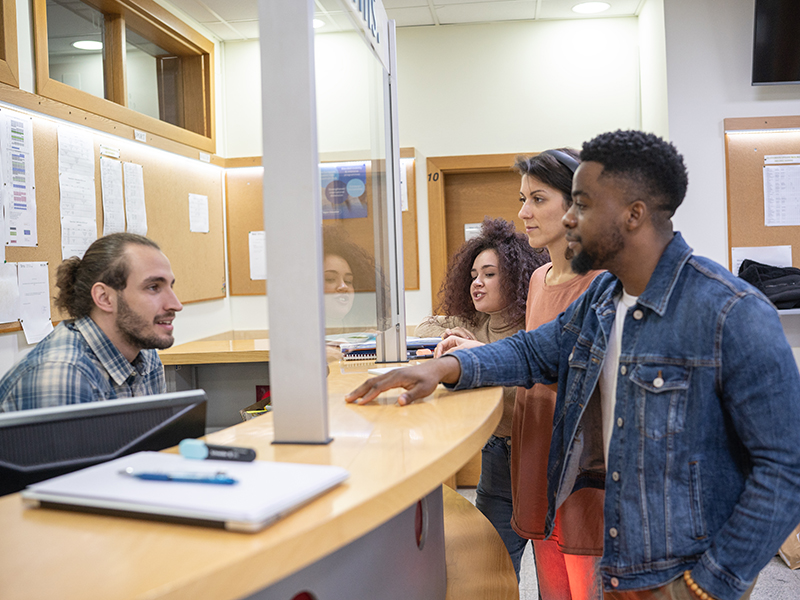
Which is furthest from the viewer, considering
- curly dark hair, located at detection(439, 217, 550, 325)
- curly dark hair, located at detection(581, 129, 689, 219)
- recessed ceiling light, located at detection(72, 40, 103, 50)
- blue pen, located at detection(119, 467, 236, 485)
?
recessed ceiling light, located at detection(72, 40, 103, 50)

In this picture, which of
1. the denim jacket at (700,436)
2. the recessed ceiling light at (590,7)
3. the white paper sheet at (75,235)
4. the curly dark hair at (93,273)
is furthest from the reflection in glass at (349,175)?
the recessed ceiling light at (590,7)

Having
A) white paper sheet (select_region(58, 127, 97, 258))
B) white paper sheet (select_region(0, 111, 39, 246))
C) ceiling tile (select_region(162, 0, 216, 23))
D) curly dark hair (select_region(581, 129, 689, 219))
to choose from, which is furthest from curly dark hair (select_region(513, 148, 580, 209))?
ceiling tile (select_region(162, 0, 216, 23))

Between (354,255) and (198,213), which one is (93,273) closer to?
(354,255)

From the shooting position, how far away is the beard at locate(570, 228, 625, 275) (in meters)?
1.26

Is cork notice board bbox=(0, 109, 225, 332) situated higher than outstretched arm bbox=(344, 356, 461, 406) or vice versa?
cork notice board bbox=(0, 109, 225, 332)

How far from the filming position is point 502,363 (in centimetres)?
143

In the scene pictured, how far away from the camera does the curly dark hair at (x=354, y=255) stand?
1199 millimetres

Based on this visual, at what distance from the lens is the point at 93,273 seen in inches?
88.1

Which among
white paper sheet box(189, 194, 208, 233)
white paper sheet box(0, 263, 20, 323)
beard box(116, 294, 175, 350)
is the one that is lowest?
beard box(116, 294, 175, 350)

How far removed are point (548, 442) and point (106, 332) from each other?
1.49m

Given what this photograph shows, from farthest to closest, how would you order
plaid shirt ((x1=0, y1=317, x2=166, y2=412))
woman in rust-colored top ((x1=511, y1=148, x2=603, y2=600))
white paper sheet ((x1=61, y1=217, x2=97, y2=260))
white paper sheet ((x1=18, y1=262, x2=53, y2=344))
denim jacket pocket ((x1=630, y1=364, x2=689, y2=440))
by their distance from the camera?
white paper sheet ((x1=61, y1=217, x2=97, y2=260))
white paper sheet ((x1=18, y1=262, x2=53, y2=344))
plaid shirt ((x1=0, y1=317, x2=166, y2=412))
woman in rust-colored top ((x1=511, y1=148, x2=603, y2=600))
denim jacket pocket ((x1=630, y1=364, x2=689, y2=440))

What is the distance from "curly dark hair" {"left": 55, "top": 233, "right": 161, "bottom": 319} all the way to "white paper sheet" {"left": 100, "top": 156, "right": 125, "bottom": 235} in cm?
107

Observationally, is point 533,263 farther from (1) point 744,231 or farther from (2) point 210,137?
(2) point 210,137

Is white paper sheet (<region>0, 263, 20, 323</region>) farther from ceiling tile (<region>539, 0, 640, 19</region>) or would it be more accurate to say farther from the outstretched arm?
ceiling tile (<region>539, 0, 640, 19</region>)
